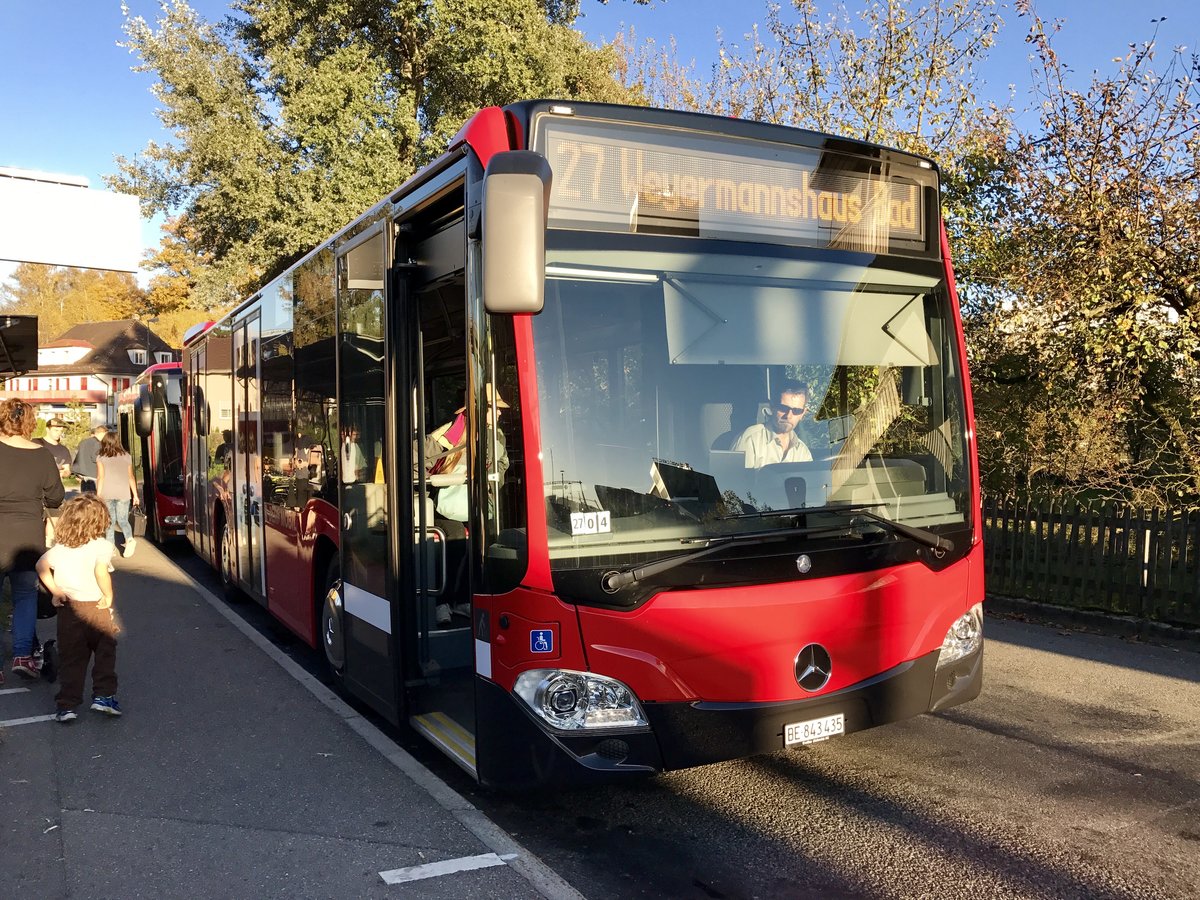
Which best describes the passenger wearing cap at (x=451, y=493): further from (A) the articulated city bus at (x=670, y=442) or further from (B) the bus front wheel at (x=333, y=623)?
(B) the bus front wheel at (x=333, y=623)

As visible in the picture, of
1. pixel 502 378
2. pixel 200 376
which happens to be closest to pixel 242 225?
pixel 200 376

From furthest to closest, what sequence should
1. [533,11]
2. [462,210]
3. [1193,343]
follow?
[533,11]
[1193,343]
[462,210]

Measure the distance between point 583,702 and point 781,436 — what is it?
4.48ft

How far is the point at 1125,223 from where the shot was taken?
9523 mm

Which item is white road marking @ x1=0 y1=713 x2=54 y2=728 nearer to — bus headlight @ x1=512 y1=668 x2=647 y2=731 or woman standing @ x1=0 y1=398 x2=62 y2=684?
woman standing @ x1=0 y1=398 x2=62 y2=684

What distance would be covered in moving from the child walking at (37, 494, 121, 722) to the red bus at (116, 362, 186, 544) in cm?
856

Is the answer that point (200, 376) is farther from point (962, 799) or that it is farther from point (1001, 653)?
point (962, 799)

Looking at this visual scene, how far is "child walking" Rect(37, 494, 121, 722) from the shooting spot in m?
5.90

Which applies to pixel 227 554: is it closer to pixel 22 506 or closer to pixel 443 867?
pixel 22 506

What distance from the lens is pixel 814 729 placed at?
406cm

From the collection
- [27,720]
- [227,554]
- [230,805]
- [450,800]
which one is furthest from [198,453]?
[450,800]

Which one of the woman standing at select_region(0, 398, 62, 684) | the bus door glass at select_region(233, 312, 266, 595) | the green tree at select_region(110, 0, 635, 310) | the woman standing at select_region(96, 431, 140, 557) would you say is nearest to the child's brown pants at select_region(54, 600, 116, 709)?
the woman standing at select_region(0, 398, 62, 684)

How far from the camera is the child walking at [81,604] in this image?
19.4 feet

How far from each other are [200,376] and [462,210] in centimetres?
826
